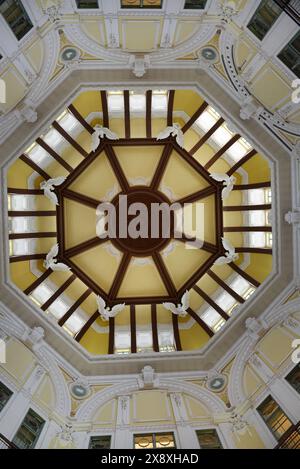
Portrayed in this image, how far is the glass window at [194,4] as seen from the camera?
16938mm

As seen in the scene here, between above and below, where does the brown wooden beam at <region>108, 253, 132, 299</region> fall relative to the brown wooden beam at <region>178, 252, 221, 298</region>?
above

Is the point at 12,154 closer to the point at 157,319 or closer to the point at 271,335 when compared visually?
the point at 157,319

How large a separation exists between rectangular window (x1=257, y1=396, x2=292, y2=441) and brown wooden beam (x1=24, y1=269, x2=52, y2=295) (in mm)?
9991

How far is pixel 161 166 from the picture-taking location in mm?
23922

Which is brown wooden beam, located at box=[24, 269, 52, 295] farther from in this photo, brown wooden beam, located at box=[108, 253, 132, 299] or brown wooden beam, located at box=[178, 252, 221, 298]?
brown wooden beam, located at box=[178, 252, 221, 298]

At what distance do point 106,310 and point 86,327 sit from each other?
3.79ft

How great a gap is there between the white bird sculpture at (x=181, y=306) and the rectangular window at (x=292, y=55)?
1067 cm

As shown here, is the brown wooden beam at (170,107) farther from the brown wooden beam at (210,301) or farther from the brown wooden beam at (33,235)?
the brown wooden beam at (210,301)

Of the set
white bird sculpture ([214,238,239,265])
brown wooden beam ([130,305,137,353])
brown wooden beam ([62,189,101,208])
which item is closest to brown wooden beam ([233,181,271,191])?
white bird sculpture ([214,238,239,265])

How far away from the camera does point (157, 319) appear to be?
2398 cm

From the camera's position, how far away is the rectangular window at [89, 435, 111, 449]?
17766mm

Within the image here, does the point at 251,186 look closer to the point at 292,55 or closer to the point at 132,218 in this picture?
the point at 132,218

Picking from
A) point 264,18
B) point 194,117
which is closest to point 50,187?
point 194,117
